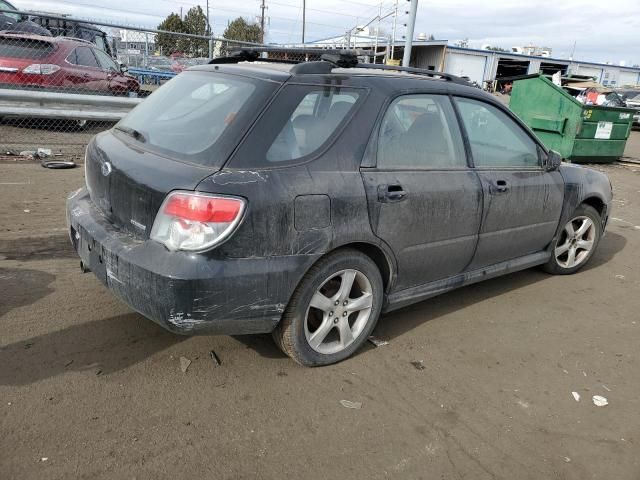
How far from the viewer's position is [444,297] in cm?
438

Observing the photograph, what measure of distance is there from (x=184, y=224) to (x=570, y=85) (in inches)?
770

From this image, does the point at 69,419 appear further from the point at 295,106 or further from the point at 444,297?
the point at 444,297

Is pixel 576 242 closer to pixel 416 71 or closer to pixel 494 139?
pixel 494 139

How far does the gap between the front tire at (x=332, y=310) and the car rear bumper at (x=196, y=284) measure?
0.42ft

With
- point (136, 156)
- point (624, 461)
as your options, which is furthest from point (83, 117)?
point (624, 461)

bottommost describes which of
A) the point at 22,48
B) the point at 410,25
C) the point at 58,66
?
the point at 58,66

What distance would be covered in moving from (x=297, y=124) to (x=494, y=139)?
5.81ft

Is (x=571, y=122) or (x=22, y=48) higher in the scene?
(x=22, y=48)

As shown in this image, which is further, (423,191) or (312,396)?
(423,191)

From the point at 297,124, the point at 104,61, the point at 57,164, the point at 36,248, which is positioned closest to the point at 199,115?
the point at 297,124

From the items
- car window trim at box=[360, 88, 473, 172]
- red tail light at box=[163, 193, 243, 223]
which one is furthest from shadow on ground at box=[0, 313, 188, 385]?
car window trim at box=[360, 88, 473, 172]

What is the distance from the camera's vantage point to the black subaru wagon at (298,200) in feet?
8.52

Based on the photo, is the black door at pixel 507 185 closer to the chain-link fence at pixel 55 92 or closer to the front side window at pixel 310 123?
the front side window at pixel 310 123

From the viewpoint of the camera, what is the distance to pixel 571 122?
11453mm
